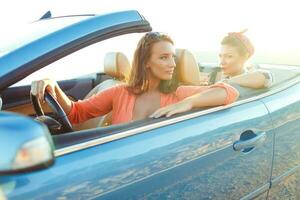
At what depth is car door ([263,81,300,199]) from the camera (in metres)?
2.61

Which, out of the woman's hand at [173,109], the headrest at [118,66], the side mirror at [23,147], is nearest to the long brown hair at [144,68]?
the woman's hand at [173,109]

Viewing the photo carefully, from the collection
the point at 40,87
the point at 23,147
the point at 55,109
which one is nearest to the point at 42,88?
the point at 40,87

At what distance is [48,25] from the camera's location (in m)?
1.99

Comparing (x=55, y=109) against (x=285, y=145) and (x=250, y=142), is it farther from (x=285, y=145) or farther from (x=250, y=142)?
(x=285, y=145)

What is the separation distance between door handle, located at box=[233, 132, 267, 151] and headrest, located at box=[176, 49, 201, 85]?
60cm

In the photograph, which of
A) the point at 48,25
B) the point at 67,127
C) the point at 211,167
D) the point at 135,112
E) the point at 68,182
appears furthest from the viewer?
the point at 135,112

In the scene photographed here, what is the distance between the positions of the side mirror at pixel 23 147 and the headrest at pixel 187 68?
1668mm

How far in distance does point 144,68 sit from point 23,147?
1587 millimetres

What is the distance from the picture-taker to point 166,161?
1.96 m

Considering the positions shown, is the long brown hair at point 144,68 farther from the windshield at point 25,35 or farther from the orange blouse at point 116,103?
the windshield at point 25,35

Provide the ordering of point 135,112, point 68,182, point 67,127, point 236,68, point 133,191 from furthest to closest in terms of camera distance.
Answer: point 236,68, point 135,112, point 67,127, point 133,191, point 68,182

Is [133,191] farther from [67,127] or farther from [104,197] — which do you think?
[67,127]

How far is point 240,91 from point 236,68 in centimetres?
87

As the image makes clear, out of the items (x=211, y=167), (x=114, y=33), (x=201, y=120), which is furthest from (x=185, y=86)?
(x=114, y=33)
